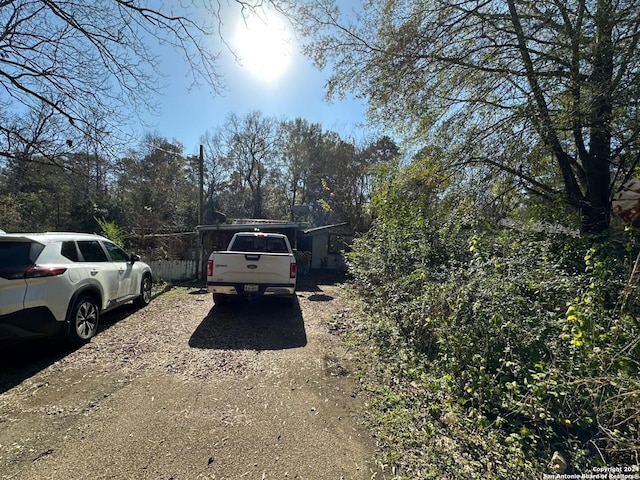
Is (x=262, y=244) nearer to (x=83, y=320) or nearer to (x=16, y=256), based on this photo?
(x=83, y=320)

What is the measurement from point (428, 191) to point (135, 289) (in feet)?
22.4

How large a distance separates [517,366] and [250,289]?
4545 millimetres

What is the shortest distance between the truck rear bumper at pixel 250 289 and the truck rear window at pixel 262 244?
5.19 ft

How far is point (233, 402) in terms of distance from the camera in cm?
296

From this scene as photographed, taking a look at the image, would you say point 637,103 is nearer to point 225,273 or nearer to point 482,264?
point 482,264

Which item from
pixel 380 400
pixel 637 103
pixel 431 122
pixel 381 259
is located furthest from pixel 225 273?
pixel 637 103

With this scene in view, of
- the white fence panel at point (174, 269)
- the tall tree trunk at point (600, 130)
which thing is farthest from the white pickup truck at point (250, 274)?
the white fence panel at point (174, 269)

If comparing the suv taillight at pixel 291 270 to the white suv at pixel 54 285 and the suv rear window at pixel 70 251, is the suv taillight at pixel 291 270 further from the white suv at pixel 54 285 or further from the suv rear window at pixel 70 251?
the suv rear window at pixel 70 251

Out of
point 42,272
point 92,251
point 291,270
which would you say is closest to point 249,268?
point 291,270

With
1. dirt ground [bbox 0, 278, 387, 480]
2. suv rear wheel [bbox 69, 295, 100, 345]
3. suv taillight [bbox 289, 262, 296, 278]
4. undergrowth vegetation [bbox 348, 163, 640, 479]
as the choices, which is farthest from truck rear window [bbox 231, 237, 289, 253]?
undergrowth vegetation [bbox 348, 163, 640, 479]

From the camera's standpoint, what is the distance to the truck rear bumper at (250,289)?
5.89m

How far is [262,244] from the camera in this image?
7.56m

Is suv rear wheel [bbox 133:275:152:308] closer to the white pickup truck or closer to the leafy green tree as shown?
the white pickup truck

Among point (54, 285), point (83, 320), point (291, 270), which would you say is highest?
point (291, 270)
